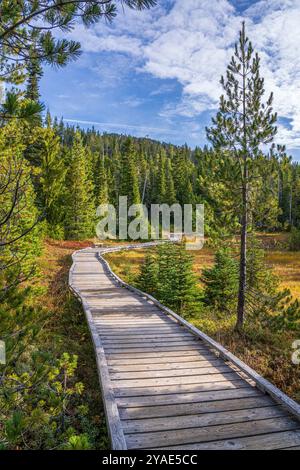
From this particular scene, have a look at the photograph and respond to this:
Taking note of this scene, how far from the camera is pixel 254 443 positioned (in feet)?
12.4

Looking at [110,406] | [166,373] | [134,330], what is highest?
[110,406]

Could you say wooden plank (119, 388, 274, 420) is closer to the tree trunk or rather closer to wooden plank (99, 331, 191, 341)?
wooden plank (99, 331, 191, 341)

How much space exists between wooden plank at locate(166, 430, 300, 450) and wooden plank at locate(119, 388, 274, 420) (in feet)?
2.02

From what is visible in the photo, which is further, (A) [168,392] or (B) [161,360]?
(B) [161,360]

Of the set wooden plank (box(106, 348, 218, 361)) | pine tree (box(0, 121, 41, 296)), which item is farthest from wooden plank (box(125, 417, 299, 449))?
pine tree (box(0, 121, 41, 296))

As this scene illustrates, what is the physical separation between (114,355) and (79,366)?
1191 mm

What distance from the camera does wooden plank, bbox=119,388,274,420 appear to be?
4340 mm

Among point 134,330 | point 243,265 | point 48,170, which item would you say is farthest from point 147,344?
point 48,170

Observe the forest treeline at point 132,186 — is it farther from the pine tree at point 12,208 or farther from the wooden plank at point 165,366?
the wooden plank at point 165,366

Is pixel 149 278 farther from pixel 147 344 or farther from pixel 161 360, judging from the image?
pixel 161 360

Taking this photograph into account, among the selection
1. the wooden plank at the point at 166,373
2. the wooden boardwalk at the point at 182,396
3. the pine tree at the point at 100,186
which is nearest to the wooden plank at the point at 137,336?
the wooden boardwalk at the point at 182,396

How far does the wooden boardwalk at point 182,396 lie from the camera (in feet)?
12.6

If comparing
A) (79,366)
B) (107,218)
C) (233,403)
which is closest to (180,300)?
(79,366)

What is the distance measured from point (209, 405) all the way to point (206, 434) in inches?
26.9
